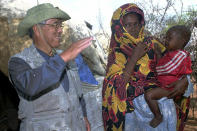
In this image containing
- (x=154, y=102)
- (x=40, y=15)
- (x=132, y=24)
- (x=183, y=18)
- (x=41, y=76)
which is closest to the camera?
(x=41, y=76)

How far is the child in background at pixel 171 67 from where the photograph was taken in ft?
8.32

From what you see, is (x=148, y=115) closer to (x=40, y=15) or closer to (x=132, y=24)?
(x=132, y=24)

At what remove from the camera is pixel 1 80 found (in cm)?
443

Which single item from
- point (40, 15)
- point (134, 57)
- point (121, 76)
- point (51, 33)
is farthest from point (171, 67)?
point (40, 15)

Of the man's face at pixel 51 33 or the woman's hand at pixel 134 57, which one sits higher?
the man's face at pixel 51 33

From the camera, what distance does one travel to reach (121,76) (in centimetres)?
261

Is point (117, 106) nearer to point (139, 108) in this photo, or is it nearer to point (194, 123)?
point (139, 108)

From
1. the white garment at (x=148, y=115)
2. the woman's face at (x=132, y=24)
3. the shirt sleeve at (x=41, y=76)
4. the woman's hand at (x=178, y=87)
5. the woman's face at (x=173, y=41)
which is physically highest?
the woman's face at (x=132, y=24)

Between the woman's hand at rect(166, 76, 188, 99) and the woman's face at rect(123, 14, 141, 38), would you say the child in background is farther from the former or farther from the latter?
the woman's face at rect(123, 14, 141, 38)

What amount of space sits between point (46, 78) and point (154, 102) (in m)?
1.30

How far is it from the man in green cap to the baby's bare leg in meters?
0.78

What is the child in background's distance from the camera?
2.54 m

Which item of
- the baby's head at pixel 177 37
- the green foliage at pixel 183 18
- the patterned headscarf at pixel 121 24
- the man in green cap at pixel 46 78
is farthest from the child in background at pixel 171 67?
the green foliage at pixel 183 18

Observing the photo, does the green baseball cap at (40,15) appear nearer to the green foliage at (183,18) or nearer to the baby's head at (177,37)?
the baby's head at (177,37)
